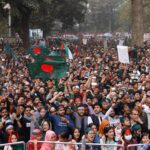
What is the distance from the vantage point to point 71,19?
178 ft

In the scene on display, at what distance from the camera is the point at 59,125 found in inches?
382

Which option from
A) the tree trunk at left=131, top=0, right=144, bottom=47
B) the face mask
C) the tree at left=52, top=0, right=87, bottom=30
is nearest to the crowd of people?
the face mask

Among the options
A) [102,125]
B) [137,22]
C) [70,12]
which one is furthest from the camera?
[70,12]

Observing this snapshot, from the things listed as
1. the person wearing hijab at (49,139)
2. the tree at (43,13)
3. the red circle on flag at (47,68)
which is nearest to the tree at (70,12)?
the tree at (43,13)

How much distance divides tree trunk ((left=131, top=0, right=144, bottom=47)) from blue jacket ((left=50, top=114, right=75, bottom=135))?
20747mm

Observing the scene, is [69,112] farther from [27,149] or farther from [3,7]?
[3,7]

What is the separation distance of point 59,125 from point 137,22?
69.7 ft

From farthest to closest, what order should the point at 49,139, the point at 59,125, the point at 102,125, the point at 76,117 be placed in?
the point at 76,117, the point at 59,125, the point at 102,125, the point at 49,139

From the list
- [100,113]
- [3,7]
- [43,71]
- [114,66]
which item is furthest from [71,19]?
[100,113]

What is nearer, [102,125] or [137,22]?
[102,125]

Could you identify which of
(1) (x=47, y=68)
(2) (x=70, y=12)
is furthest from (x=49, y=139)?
(2) (x=70, y=12)

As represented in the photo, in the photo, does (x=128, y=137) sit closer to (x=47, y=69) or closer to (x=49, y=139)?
(x=49, y=139)

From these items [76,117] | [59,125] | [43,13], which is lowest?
[59,125]

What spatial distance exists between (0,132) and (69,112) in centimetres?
148
